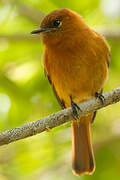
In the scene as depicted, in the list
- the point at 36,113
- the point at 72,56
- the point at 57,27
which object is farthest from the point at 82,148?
the point at 57,27

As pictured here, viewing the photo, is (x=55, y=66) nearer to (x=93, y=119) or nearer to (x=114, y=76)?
(x=93, y=119)

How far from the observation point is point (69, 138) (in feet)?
19.7

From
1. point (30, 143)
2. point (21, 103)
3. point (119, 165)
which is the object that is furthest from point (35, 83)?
point (119, 165)

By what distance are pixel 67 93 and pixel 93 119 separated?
797mm

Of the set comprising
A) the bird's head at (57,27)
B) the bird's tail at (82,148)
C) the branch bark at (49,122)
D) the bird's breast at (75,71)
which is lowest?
the branch bark at (49,122)

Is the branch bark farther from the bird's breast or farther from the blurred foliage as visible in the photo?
the blurred foliage

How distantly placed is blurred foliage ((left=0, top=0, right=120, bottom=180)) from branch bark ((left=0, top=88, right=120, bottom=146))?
1301 millimetres

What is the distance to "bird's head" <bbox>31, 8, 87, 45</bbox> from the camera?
16.6ft

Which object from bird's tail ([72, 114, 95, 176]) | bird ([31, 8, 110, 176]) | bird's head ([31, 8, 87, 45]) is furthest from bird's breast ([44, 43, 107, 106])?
bird's tail ([72, 114, 95, 176])

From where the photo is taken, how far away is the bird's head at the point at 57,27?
16.6 feet

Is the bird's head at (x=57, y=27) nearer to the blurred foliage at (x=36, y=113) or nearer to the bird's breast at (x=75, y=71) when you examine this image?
the bird's breast at (x=75, y=71)

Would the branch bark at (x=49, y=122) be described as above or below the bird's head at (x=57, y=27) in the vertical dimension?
below

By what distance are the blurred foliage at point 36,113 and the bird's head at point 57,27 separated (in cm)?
65

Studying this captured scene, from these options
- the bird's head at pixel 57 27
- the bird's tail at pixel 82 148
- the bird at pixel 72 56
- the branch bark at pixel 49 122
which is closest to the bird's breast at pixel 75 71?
the bird at pixel 72 56
